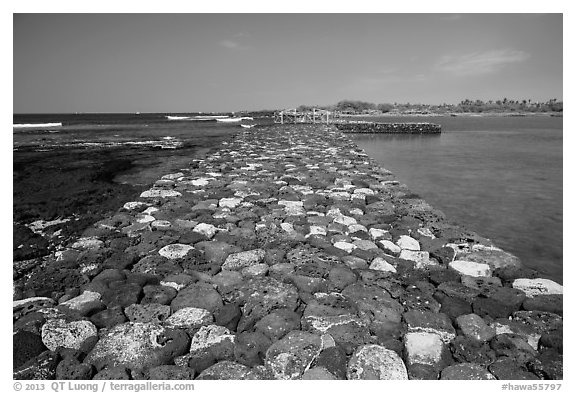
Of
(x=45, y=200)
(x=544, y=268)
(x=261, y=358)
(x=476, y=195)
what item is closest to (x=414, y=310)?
(x=261, y=358)

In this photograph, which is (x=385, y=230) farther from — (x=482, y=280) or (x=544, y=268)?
(x=544, y=268)

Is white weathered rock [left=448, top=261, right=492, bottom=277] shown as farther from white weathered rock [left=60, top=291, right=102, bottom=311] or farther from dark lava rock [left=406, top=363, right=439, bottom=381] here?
white weathered rock [left=60, top=291, right=102, bottom=311]

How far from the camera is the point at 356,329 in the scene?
6.60 ft

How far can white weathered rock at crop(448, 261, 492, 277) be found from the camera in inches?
104

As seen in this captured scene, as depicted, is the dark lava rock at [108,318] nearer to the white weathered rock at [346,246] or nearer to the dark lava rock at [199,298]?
the dark lava rock at [199,298]

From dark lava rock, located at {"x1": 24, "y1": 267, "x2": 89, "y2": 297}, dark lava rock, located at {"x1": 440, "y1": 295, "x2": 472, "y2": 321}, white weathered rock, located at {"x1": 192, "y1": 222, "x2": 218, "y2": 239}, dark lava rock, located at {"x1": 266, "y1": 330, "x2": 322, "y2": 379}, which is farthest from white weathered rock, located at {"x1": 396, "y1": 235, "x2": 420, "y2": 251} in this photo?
dark lava rock, located at {"x1": 24, "y1": 267, "x2": 89, "y2": 297}

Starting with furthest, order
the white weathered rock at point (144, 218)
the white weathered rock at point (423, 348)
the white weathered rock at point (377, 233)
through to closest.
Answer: the white weathered rock at point (144, 218), the white weathered rock at point (377, 233), the white weathered rock at point (423, 348)

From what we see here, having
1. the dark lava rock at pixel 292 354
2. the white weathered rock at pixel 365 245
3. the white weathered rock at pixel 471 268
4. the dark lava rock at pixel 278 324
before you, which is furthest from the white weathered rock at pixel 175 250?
the white weathered rock at pixel 471 268

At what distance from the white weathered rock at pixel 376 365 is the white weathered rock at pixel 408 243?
4.56 ft

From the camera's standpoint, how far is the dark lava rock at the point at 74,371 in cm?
170

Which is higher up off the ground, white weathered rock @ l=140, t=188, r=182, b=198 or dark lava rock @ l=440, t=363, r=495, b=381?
white weathered rock @ l=140, t=188, r=182, b=198

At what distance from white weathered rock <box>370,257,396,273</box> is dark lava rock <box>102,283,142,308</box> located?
1.72m

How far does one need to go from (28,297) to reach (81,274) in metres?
0.36

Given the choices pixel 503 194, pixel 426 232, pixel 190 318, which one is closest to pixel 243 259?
pixel 190 318
